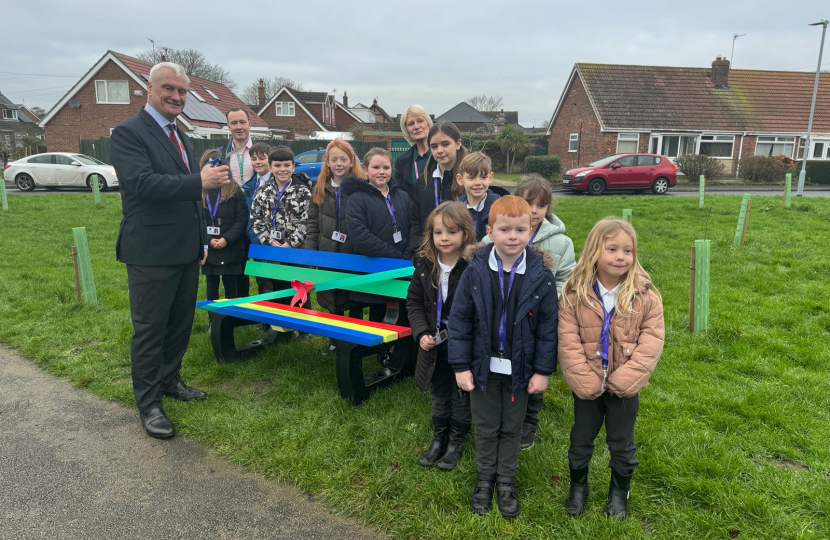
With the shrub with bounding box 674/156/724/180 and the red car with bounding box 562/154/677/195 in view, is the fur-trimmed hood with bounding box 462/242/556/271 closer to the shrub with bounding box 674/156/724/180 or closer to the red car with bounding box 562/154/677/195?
the red car with bounding box 562/154/677/195

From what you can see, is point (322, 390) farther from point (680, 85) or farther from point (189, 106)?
point (680, 85)

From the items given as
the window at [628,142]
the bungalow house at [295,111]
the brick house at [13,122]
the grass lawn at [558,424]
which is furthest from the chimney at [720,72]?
the brick house at [13,122]

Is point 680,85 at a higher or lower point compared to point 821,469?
higher

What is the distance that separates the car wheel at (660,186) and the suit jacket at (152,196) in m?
18.9

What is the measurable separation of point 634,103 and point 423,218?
28.9m

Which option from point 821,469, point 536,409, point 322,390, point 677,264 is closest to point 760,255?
point 677,264

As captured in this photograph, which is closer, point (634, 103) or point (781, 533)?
point (781, 533)

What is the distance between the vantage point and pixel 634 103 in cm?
2941

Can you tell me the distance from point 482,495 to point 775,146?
35.0 m

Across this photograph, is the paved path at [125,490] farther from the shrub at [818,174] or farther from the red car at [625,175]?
the shrub at [818,174]

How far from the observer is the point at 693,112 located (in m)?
29.5

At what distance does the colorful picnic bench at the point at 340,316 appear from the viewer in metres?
3.75

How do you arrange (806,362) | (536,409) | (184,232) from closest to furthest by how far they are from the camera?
(536,409), (184,232), (806,362)

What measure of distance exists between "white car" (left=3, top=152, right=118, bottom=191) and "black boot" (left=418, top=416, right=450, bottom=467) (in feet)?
62.2
